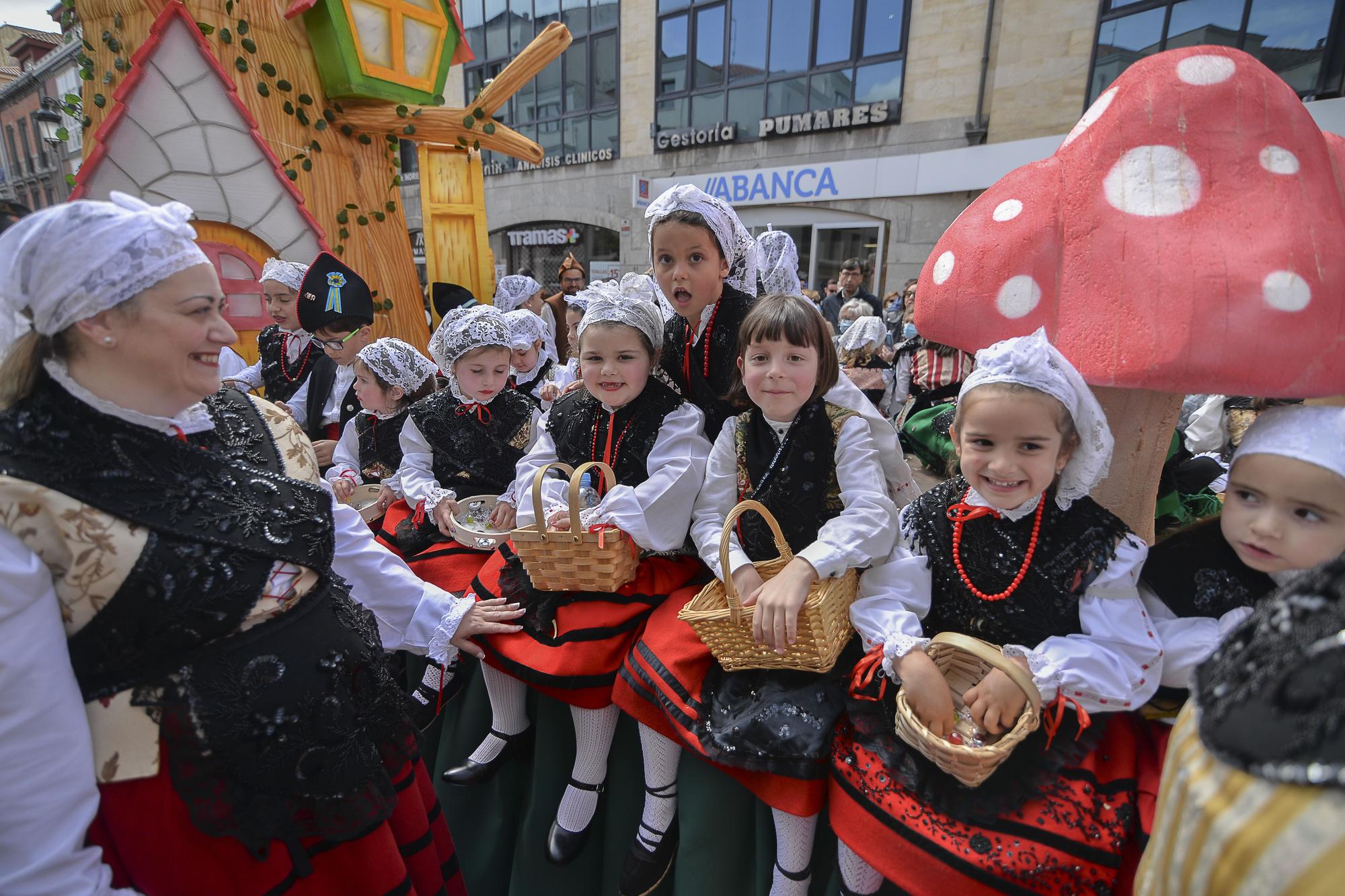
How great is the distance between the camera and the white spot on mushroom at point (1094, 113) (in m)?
1.47

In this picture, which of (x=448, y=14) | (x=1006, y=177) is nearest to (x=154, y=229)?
(x=1006, y=177)

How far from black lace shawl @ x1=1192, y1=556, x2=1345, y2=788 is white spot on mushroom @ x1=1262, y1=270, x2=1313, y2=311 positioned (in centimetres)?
102

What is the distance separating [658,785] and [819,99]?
13.2 meters

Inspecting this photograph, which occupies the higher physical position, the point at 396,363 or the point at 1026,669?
the point at 396,363

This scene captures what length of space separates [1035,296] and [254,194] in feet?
17.5

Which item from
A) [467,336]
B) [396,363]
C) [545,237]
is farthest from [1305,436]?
[545,237]

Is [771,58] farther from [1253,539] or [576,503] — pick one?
[1253,539]

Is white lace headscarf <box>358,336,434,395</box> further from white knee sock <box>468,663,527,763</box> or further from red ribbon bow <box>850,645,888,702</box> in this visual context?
red ribbon bow <box>850,645,888,702</box>

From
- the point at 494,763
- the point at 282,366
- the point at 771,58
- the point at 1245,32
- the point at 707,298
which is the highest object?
the point at 771,58

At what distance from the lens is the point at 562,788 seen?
207 cm

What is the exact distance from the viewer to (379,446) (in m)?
3.07

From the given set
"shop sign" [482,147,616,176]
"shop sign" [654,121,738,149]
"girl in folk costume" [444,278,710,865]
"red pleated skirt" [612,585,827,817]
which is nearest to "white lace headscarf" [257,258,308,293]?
"girl in folk costume" [444,278,710,865]

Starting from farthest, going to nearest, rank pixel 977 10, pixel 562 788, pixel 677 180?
pixel 677 180
pixel 977 10
pixel 562 788

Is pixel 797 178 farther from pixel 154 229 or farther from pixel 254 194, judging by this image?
pixel 154 229
